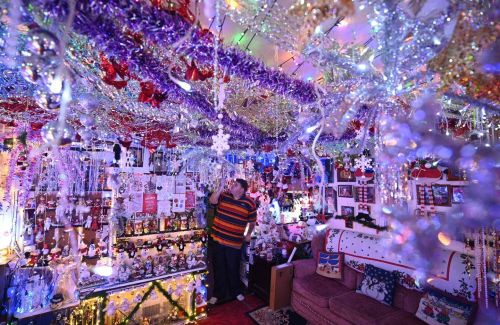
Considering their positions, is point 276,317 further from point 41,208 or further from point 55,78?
point 55,78

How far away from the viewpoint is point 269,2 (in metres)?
0.99

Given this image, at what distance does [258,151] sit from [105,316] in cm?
297

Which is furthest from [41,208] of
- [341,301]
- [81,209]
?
Answer: [341,301]

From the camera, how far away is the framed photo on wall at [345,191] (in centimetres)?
455

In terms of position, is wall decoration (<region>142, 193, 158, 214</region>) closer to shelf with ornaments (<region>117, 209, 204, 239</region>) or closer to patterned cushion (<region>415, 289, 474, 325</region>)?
shelf with ornaments (<region>117, 209, 204, 239</region>)

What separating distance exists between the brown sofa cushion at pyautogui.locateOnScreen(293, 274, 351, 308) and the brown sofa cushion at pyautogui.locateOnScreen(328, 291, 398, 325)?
0.11m

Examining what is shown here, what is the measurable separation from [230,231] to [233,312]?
1.11m

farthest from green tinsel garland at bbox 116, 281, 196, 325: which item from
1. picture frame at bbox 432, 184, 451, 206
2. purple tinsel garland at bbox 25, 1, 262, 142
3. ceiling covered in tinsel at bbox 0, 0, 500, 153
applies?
picture frame at bbox 432, 184, 451, 206

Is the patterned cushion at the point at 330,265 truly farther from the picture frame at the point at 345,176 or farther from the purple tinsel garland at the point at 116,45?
the purple tinsel garland at the point at 116,45

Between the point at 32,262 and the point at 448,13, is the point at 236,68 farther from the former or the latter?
the point at 32,262

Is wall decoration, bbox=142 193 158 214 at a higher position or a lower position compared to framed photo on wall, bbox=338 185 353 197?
lower

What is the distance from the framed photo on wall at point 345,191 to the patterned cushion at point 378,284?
1520mm

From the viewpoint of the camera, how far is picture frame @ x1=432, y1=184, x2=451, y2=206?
10.3ft

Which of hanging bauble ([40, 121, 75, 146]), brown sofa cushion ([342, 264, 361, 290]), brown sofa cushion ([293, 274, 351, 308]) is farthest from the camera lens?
brown sofa cushion ([342, 264, 361, 290])
